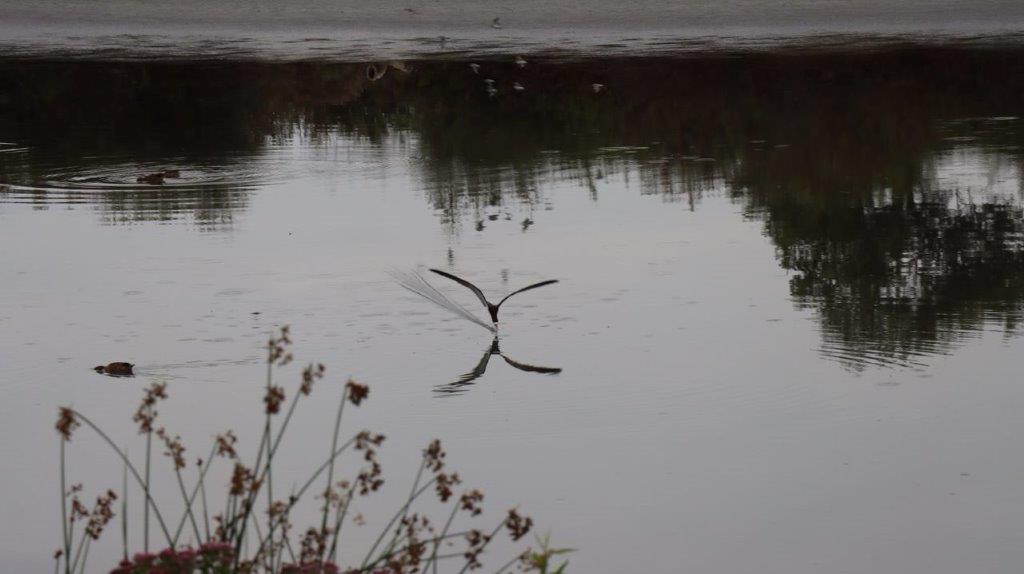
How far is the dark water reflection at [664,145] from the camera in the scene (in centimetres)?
917

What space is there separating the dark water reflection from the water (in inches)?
2.0

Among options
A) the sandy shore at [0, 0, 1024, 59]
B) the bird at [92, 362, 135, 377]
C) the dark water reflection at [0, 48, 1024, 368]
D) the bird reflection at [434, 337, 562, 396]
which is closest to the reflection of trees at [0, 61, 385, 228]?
the dark water reflection at [0, 48, 1024, 368]

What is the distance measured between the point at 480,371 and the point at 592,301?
1.42 metres

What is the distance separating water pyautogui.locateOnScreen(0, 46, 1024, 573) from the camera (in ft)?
18.9

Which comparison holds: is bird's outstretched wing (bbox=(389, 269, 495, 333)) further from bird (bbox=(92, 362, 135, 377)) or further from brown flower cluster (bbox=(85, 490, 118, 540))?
brown flower cluster (bbox=(85, 490, 118, 540))

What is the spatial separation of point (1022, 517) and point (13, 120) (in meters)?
12.5

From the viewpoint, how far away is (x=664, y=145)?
544 inches

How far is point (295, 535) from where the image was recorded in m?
5.49

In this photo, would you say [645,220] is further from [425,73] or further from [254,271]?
[425,73]

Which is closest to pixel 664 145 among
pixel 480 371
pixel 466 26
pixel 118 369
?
pixel 480 371

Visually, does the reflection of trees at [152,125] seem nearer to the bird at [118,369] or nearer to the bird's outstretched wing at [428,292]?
the bird's outstretched wing at [428,292]

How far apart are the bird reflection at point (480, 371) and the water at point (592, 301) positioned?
0.02 metres

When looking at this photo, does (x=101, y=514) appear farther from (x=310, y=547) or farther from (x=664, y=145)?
(x=664, y=145)

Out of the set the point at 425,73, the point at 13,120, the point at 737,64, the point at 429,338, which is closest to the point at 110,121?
the point at 13,120
